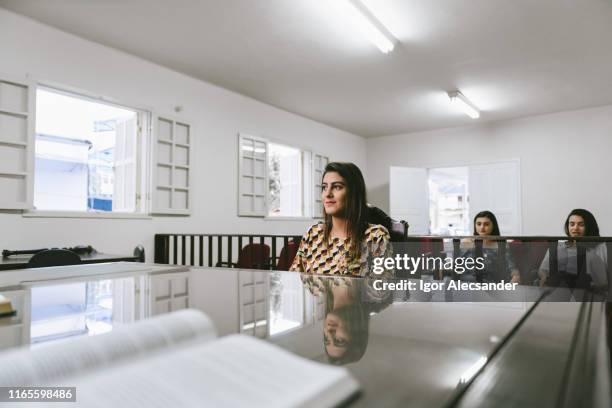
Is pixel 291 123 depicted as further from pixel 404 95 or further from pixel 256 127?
pixel 404 95

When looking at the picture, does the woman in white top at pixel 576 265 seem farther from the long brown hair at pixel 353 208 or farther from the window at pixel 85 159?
the window at pixel 85 159

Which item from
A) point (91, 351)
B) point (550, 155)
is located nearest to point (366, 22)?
point (91, 351)

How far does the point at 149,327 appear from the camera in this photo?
409mm

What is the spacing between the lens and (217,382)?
0.31m

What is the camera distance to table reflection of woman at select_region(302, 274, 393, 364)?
433 millimetres

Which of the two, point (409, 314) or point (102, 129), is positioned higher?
point (102, 129)

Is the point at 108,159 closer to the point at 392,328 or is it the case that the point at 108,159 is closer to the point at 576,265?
the point at 576,265

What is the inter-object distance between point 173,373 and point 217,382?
40 millimetres

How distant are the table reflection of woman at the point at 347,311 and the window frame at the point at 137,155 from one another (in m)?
3.32

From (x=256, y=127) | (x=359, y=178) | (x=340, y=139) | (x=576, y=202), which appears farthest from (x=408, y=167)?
(x=359, y=178)

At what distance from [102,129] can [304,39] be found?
266 cm

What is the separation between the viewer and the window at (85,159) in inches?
171

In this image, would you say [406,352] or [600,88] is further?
[600,88]

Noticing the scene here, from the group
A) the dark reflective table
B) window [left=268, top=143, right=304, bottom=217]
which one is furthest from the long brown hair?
window [left=268, top=143, right=304, bottom=217]
